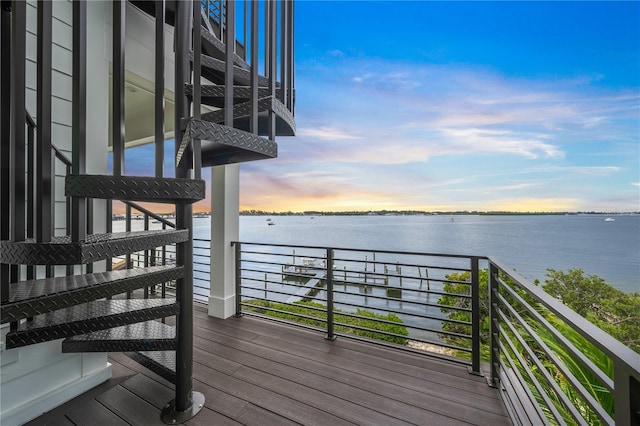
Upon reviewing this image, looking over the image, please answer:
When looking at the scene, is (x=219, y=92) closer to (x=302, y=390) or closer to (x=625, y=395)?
(x=625, y=395)

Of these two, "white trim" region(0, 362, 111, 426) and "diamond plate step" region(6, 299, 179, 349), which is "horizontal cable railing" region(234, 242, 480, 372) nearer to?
"diamond plate step" region(6, 299, 179, 349)

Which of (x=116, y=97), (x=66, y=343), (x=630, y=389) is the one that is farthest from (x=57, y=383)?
(x=630, y=389)

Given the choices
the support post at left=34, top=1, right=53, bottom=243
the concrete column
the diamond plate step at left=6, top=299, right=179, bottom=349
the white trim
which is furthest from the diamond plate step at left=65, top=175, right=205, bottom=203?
the concrete column

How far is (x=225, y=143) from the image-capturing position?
109 cm

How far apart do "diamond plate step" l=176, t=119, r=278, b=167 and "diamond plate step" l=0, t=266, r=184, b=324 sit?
0.58m

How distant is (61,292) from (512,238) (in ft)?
67.5

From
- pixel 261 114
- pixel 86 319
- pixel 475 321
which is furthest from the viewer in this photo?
pixel 475 321

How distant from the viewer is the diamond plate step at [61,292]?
0.88 meters

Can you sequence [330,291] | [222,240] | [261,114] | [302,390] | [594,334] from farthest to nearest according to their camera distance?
[222,240] → [330,291] → [302,390] → [261,114] → [594,334]

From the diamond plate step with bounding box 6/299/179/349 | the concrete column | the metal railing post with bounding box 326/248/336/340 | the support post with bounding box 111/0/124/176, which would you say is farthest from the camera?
the concrete column

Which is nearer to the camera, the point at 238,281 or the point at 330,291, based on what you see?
the point at 330,291

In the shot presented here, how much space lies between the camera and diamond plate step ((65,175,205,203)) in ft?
2.75

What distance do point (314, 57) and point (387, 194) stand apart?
7912mm

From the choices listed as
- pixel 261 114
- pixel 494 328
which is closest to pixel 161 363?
pixel 261 114
